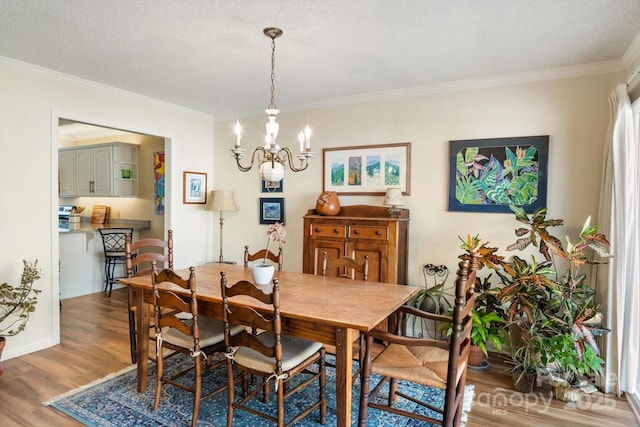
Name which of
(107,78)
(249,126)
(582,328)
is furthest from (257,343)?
(249,126)

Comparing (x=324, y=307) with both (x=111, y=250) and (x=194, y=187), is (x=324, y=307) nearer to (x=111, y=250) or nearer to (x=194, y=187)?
→ (x=194, y=187)

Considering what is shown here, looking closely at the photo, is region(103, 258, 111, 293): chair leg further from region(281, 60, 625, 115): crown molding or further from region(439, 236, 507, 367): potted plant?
region(439, 236, 507, 367): potted plant

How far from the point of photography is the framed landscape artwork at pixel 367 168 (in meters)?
3.84

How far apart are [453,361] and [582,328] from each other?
4.42ft

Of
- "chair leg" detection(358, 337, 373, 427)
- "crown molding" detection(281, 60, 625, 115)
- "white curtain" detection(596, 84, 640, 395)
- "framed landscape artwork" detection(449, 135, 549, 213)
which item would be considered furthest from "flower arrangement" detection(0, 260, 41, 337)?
"white curtain" detection(596, 84, 640, 395)

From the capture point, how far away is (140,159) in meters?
5.89

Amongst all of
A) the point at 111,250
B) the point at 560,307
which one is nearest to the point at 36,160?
the point at 111,250

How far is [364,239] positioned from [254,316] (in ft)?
5.96

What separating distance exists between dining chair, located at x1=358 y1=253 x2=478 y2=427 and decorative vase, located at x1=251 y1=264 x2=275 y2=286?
0.85 metres

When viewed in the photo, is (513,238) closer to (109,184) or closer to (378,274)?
(378,274)

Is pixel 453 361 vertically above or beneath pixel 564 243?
beneath

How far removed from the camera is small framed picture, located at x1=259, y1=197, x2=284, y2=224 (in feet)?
15.1

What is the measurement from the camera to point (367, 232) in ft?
11.7

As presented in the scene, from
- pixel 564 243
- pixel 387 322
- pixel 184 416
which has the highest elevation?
pixel 564 243
